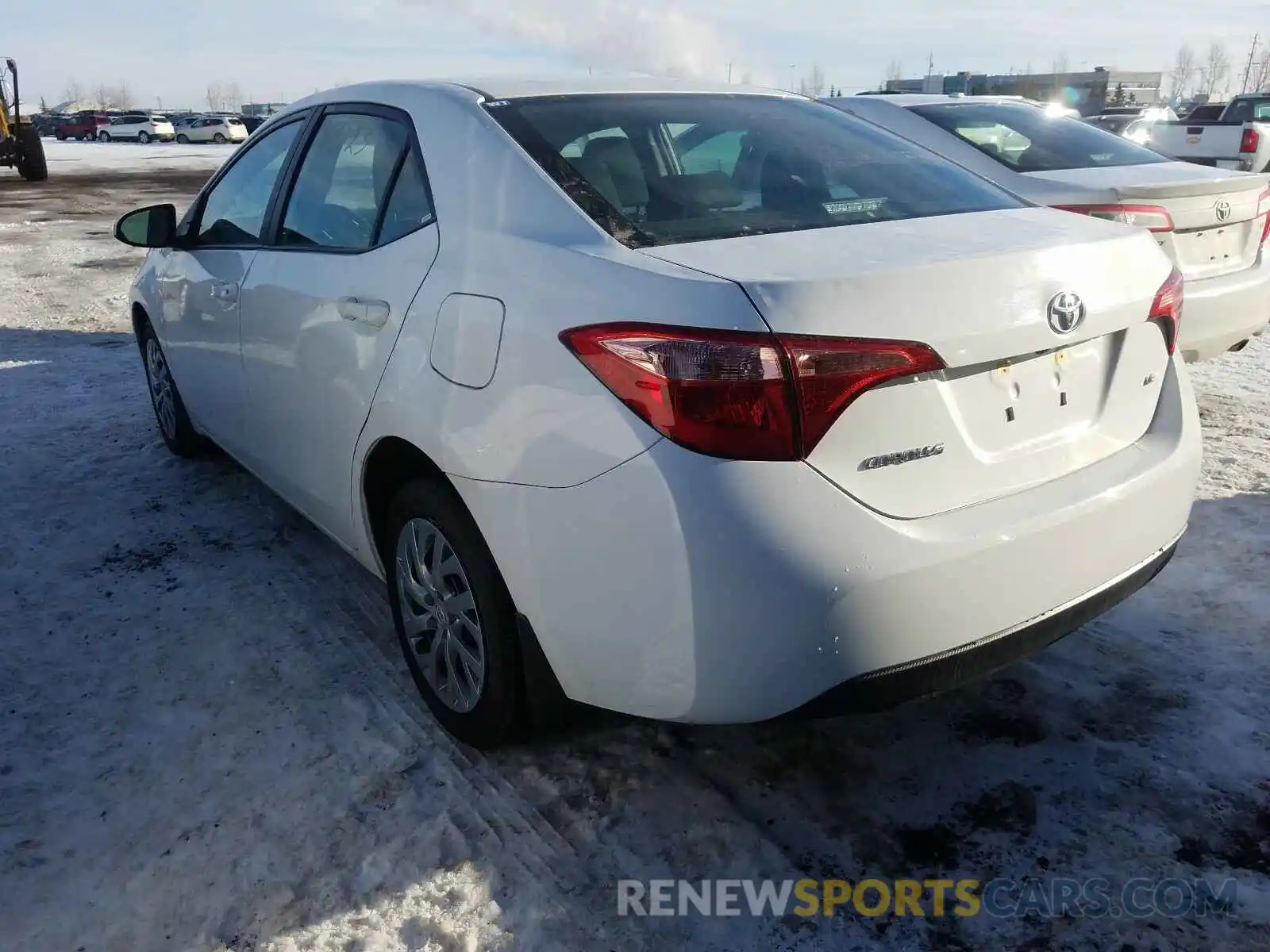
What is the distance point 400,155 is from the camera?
2705mm

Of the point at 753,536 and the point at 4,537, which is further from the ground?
the point at 753,536

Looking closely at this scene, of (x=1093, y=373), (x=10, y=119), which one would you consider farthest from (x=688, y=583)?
(x=10, y=119)

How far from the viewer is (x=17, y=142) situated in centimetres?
2341

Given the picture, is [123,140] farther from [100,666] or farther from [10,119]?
[100,666]

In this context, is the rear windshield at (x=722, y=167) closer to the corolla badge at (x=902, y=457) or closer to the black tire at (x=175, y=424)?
the corolla badge at (x=902, y=457)

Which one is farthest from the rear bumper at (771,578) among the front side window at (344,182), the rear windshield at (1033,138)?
the rear windshield at (1033,138)

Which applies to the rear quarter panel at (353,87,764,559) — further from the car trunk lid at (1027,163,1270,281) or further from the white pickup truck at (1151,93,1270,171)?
the white pickup truck at (1151,93,1270,171)

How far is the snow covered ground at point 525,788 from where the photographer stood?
210cm

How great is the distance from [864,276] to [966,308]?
22cm

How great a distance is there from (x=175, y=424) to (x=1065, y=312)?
3.98m

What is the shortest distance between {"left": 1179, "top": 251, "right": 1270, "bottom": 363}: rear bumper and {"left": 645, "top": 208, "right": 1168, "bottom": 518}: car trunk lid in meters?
2.58

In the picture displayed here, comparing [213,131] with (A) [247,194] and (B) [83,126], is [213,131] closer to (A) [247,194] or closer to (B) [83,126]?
(B) [83,126]

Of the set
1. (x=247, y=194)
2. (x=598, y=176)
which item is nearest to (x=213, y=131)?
(x=247, y=194)

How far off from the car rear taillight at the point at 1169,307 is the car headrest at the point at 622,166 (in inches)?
46.7
